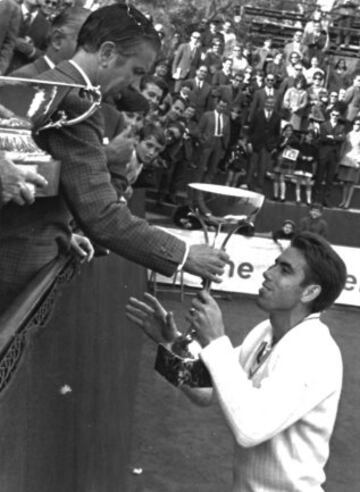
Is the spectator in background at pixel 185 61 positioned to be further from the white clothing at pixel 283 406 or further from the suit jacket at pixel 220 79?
the white clothing at pixel 283 406

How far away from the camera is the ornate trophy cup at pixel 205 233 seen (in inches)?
108

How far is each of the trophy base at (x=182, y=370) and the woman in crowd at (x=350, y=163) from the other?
15443 mm

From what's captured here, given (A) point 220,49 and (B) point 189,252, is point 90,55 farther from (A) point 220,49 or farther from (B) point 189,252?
(A) point 220,49

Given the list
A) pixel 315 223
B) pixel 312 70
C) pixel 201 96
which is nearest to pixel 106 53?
pixel 315 223

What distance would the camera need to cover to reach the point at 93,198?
8.14ft

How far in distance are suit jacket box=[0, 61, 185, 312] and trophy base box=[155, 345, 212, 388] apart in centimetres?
33

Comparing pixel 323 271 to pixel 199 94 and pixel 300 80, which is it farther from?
pixel 300 80

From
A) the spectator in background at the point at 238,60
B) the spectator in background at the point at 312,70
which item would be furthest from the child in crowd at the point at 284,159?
A: the spectator in background at the point at 238,60

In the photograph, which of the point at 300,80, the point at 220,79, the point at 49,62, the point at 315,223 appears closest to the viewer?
the point at 49,62

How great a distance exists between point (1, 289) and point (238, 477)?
88 cm

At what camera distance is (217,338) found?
8.37ft

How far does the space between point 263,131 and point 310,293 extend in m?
14.7

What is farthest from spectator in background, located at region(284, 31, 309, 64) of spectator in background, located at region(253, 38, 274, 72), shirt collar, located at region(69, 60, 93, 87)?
shirt collar, located at region(69, 60, 93, 87)

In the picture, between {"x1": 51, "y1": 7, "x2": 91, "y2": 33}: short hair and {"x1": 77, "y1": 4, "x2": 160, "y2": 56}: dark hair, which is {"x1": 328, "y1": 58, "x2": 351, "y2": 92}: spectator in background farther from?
{"x1": 77, "y1": 4, "x2": 160, "y2": 56}: dark hair
